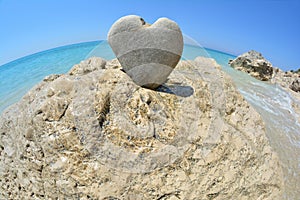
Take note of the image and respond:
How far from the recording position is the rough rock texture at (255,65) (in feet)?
55.1

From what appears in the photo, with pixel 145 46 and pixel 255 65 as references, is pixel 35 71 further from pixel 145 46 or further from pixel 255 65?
pixel 145 46

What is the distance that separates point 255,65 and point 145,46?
17.0 metres

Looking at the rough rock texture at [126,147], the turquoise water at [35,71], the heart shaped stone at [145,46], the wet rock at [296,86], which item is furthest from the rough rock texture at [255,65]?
the heart shaped stone at [145,46]

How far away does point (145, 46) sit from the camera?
2.92m

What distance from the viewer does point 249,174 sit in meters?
Result: 3.04

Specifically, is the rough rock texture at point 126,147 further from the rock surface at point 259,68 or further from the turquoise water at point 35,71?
the rock surface at point 259,68

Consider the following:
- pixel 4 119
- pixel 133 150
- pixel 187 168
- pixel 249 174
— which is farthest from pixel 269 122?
pixel 4 119

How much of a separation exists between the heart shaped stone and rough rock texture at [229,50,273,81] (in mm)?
16027

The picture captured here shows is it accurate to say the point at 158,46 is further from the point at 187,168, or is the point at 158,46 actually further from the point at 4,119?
the point at 4,119

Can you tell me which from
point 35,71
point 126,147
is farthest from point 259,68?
point 35,71

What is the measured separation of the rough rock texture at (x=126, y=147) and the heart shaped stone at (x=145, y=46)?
0.74 ft

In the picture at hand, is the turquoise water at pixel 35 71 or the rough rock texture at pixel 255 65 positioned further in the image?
the rough rock texture at pixel 255 65

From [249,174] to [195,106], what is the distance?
1.27 m

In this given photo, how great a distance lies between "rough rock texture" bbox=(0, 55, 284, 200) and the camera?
239 centimetres
